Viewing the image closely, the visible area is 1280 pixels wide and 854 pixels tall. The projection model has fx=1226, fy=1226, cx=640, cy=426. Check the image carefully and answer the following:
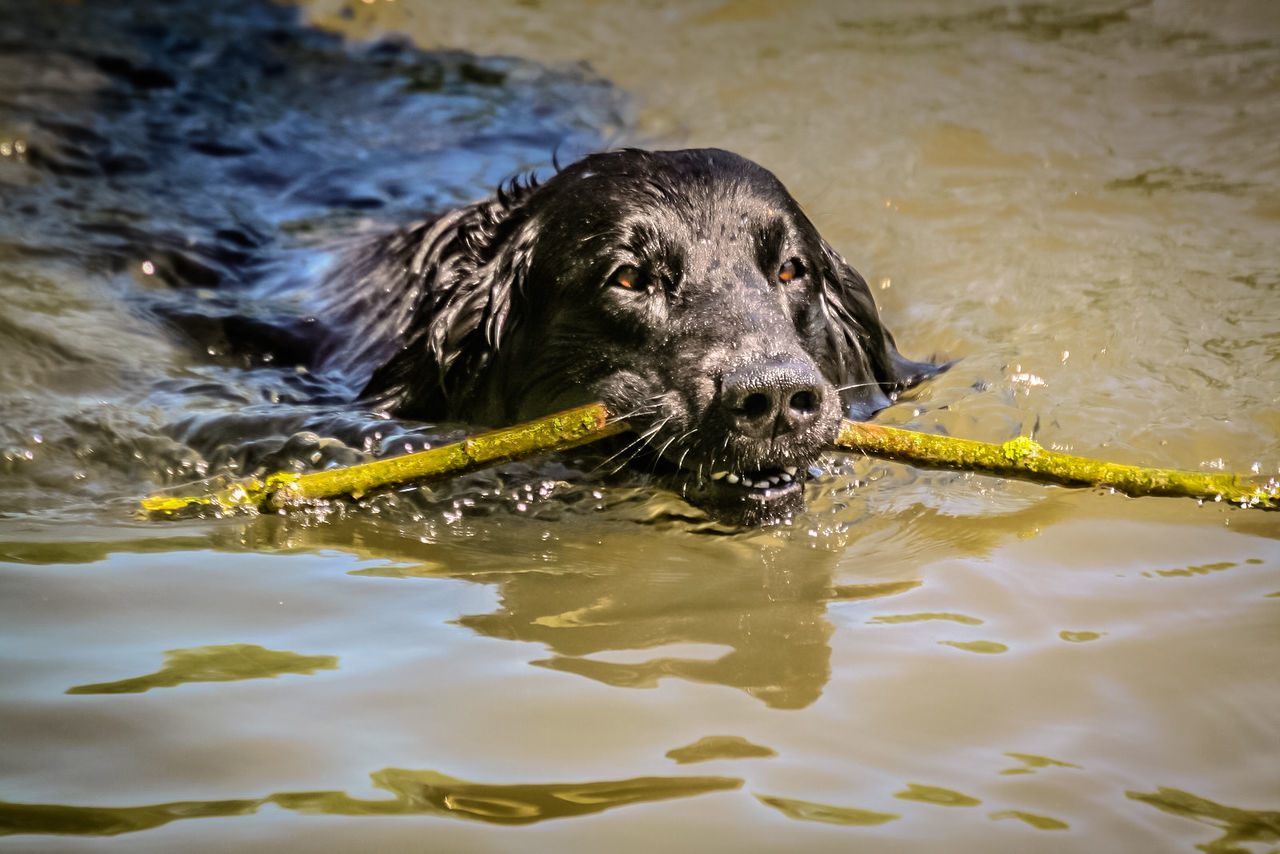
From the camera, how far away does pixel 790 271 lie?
151 inches

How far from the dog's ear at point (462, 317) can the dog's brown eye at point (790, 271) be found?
845mm

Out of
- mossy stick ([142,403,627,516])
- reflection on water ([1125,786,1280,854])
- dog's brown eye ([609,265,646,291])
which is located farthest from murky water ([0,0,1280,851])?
dog's brown eye ([609,265,646,291])

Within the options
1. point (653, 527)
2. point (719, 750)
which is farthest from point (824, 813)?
point (653, 527)

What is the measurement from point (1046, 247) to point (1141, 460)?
2.18m

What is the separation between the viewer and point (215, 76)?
7.53 meters

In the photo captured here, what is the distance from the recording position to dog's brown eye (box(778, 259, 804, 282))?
3.81 meters

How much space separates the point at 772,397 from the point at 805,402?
101 mm

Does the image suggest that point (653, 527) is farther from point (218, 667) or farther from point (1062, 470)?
point (218, 667)

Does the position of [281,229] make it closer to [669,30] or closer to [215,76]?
[215,76]

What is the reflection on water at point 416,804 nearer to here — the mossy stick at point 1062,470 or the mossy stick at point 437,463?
the mossy stick at point 437,463

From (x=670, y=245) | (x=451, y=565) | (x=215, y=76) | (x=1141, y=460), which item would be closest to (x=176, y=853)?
(x=451, y=565)

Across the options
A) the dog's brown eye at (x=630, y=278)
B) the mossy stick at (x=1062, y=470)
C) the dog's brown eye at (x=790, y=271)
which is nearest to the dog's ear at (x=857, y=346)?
the dog's brown eye at (x=790, y=271)

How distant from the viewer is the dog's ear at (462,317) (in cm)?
417

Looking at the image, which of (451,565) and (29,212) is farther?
(29,212)
